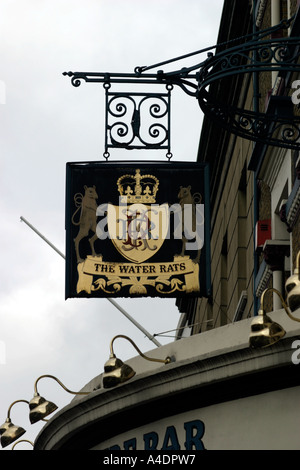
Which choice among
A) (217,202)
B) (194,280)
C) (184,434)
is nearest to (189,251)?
(194,280)

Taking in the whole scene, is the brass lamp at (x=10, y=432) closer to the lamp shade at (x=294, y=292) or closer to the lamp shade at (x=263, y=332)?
the lamp shade at (x=263, y=332)

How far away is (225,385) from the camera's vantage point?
17.3m

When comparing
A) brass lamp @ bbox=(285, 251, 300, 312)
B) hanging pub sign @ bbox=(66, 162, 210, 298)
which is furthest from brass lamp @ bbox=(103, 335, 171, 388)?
brass lamp @ bbox=(285, 251, 300, 312)

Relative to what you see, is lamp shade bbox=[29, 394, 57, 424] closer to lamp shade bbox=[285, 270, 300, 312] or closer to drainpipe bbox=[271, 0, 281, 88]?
lamp shade bbox=[285, 270, 300, 312]

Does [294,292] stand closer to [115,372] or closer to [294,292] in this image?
[294,292]

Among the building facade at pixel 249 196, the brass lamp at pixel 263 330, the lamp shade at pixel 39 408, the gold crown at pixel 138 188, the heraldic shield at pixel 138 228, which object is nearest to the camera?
the brass lamp at pixel 263 330

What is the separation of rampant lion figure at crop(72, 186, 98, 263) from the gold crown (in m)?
0.45

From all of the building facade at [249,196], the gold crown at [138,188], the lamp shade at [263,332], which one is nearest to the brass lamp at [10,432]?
the gold crown at [138,188]

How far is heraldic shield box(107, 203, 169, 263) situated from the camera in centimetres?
2180

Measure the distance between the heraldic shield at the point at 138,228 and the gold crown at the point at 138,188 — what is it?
0.51ft

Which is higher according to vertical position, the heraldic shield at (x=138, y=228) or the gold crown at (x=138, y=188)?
the gold crown at (x=138, y=188)

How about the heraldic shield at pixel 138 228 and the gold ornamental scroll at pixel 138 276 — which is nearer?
the gold ornamental scroll at pixel 138 276

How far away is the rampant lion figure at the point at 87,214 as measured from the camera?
21.9m
